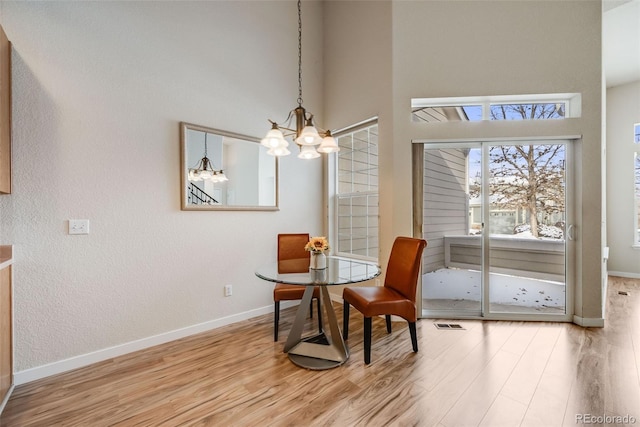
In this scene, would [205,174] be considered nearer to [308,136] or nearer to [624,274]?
[308,136]

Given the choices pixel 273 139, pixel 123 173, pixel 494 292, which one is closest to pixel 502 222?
pixel 494 292

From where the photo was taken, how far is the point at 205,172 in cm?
293

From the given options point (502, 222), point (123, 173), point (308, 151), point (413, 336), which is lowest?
point (413, 336)

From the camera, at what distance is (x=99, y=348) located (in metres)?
2.35

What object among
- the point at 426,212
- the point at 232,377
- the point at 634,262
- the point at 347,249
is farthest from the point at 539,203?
the point at 634,262

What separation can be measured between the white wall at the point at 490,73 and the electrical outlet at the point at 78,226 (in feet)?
9.59

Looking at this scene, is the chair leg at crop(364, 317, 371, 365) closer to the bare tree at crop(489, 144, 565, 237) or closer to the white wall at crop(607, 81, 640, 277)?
the bare tree at crop(489, 144, 565, 237)

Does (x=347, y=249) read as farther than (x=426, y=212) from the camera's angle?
Yes

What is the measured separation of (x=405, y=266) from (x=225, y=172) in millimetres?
2144

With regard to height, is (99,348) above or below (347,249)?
below

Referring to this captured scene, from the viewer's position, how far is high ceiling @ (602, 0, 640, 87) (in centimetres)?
344

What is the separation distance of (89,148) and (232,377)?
7.27 ft

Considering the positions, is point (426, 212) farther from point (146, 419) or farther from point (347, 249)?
point (146, 419)

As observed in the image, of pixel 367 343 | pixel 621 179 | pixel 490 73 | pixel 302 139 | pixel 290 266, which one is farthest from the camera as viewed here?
pixel 621 179
